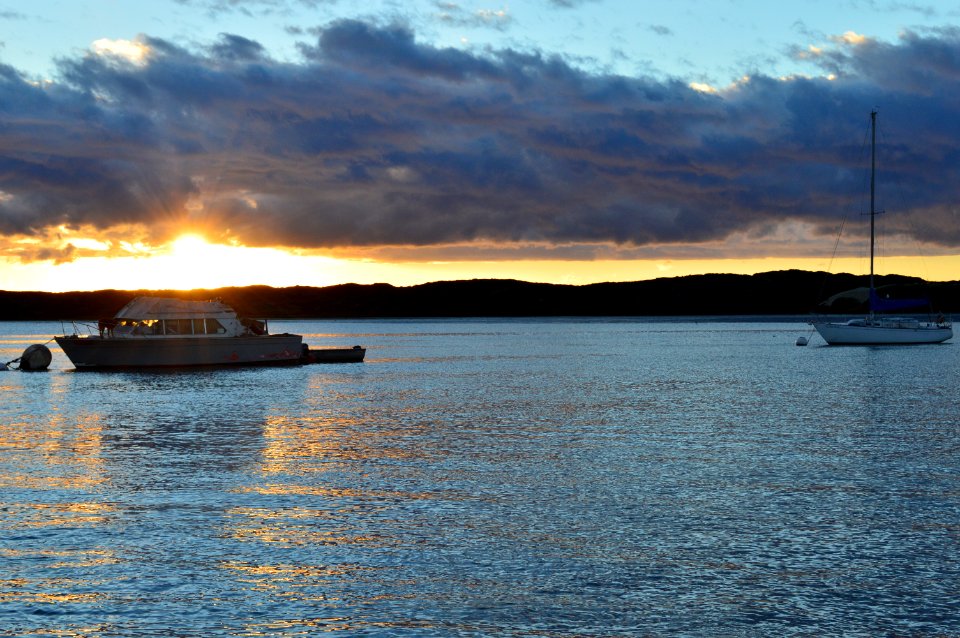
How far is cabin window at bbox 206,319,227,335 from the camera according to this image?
6325cm

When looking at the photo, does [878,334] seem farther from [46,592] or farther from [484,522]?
[46,592]

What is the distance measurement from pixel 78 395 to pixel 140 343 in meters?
17.3

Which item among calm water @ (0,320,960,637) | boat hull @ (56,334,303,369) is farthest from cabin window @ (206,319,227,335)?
calm water @ (0,320,960,637)

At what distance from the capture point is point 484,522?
51.4 ft

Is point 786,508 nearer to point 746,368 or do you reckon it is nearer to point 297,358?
point 746,368

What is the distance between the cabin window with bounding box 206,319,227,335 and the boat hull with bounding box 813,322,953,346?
5601 centimetres

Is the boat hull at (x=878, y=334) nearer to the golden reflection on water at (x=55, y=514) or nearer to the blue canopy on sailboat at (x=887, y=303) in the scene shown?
the blue canopy on sailboat at (x=887, y=303)

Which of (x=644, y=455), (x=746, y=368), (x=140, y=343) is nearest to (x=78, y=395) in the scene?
(x=140, y=343)

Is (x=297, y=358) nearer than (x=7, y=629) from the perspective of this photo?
No

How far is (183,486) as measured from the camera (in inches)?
752

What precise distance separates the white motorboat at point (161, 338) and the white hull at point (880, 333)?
184 ft

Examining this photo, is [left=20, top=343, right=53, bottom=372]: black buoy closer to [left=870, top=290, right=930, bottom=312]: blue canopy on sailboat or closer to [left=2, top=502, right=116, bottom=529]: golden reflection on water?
[left=2, top=502, right=116, bottom=529]: golden reflection on water

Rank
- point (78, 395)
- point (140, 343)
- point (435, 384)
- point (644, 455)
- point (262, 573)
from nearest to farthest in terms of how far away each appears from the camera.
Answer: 1. point (262, 573)
2. point (644, 455)
3. point (78, 395)
4. point (435, 384)
5. point (140, 343)

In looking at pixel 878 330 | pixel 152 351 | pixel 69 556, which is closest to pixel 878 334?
pixel 878 330
